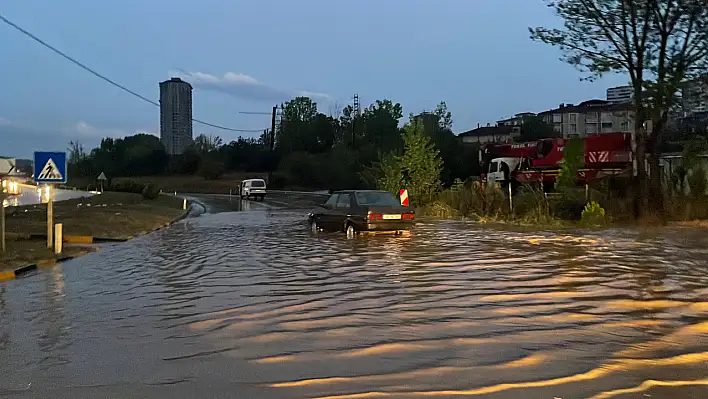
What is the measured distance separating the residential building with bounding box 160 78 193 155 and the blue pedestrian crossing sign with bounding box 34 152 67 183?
129 ft

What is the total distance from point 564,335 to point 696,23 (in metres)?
18.2

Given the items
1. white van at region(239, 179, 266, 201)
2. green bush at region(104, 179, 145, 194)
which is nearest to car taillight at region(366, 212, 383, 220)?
white van at region(239, 179, 266, 201)

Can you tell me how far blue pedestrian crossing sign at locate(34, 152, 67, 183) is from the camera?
52.7 ft

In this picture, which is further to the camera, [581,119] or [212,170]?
[212,170]

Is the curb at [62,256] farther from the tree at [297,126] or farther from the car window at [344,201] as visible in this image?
the tree at [297,126]

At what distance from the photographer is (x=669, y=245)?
15867mm

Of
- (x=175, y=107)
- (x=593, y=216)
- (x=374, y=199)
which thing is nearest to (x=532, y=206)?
(x=593, y=216)

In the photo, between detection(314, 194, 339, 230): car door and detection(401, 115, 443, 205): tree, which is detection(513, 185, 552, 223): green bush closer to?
detection(401, 115, 443, 205): tree

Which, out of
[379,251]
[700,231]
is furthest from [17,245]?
[700,231]

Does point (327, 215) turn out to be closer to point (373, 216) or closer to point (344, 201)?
point (344, 201)

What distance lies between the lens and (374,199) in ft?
63.0

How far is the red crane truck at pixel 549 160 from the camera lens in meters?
30.7

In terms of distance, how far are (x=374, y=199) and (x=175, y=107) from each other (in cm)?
4381

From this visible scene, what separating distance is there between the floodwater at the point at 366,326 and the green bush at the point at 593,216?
7.18m
